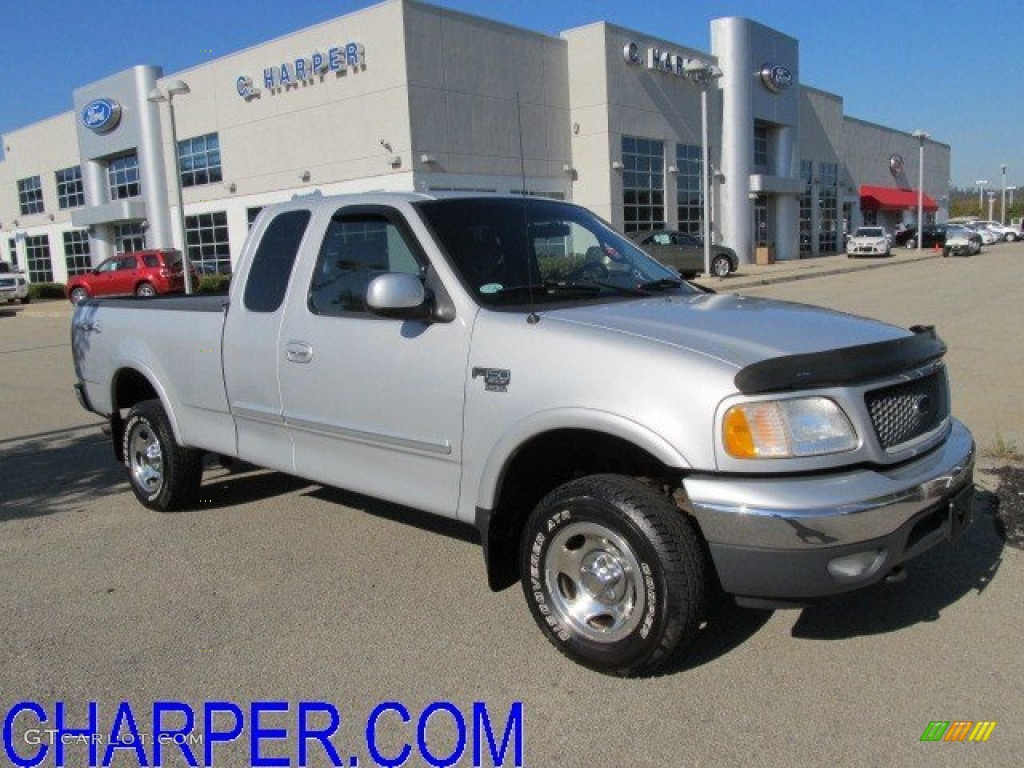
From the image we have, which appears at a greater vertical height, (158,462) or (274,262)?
(274,262)

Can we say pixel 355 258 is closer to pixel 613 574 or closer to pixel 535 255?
pixel 535 255

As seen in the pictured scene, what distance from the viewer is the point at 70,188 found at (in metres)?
46.5

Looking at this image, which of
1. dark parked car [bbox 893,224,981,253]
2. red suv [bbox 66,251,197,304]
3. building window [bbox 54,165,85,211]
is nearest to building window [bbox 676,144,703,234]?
dark parked car [bbox 893,224,981,253]

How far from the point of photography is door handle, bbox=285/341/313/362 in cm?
458

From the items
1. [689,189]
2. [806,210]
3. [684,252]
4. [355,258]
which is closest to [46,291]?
[684,252]

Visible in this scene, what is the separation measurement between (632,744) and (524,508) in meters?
1.20

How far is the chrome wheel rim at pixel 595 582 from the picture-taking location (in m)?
3.45

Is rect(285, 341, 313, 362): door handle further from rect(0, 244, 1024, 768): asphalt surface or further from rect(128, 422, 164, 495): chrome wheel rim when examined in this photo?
rect(128, 422, 164, 495): chrome wheel rim

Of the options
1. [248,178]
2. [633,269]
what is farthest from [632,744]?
[248,178]

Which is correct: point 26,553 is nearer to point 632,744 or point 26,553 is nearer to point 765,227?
point 632,744

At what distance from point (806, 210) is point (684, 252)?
69.7 ft

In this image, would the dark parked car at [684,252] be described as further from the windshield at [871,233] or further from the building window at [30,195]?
the building window at [30,195]

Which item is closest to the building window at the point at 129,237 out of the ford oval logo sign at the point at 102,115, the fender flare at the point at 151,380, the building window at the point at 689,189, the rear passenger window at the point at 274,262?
the ford oval logo sign at the point at 102,115

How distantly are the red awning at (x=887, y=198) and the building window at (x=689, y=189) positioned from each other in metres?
21.8
